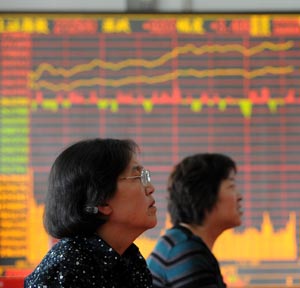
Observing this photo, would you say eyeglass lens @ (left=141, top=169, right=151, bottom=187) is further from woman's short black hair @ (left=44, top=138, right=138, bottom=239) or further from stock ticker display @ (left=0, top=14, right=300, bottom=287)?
stock ticker display @ (left=0, top=14, right=300, bottom=287)

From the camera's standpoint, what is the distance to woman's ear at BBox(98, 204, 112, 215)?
5.08 feet

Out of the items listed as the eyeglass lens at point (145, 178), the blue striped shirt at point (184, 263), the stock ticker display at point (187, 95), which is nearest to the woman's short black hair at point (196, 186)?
the blue striped shirt at point (184, 263)

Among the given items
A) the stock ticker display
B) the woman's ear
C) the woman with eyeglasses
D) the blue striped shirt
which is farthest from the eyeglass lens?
the stock ticker display

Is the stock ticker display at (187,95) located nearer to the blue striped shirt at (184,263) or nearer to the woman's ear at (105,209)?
the blue striped shirt at (184,263)

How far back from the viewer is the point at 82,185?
60.5 inches

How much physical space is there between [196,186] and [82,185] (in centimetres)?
87

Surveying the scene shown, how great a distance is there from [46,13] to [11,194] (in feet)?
2.34

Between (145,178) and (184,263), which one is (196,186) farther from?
(145,178)

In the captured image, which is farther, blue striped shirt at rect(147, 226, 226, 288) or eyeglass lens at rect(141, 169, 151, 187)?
blue striped shirt at rect(147, 226, 226, 288)

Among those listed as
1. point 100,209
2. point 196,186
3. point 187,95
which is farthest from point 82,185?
point 187,95

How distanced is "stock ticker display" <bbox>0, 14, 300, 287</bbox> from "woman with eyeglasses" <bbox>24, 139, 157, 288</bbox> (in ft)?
3.93

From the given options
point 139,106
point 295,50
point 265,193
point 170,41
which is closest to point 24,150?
point 139,106

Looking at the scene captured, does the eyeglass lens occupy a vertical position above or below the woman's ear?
above

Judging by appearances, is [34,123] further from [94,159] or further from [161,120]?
[94,159]
